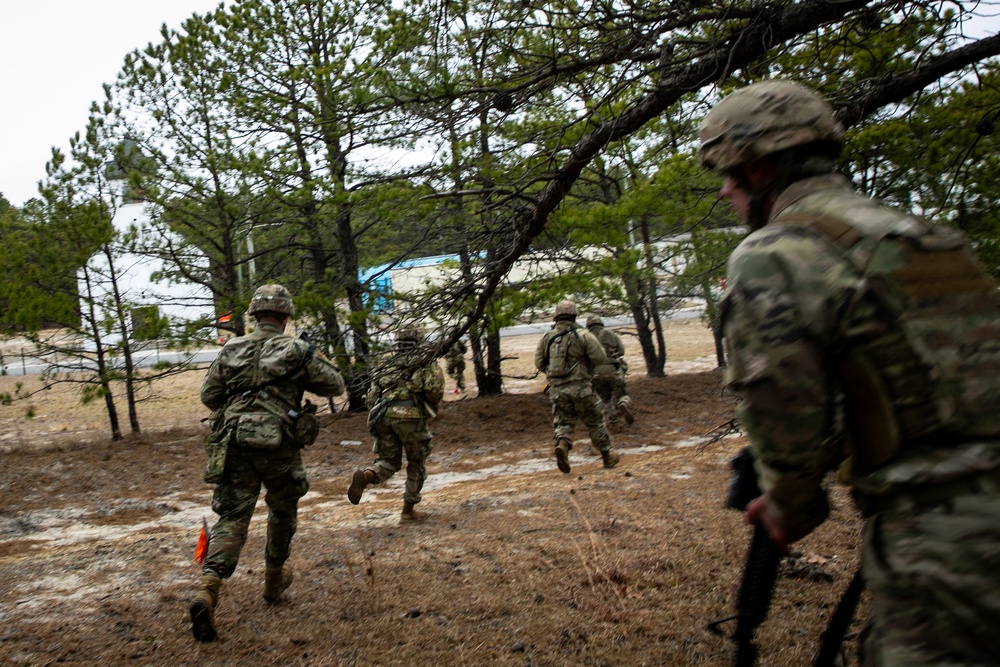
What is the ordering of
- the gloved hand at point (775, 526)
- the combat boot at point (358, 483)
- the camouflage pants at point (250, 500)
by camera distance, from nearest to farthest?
the gloved hand at point (775, 526), the camouflage pants at point (250, 500), the combat boot at point (358, 483)

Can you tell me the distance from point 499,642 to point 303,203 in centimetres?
984

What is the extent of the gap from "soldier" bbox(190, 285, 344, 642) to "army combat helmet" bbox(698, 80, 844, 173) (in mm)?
3977

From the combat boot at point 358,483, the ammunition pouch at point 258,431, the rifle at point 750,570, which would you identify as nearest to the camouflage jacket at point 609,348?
the combat boot at point 358,483

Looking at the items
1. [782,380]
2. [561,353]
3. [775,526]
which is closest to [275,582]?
[775,526]

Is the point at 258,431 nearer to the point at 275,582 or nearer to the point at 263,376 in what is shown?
the point at 263,376

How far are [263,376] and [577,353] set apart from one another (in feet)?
18.0

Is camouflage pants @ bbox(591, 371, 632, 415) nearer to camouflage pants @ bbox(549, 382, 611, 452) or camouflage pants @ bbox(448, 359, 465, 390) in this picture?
camouflage pants @ bbox(549, 382, 611, 452)

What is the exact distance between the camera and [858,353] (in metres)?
1.84

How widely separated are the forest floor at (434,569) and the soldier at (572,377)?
503 millimetres

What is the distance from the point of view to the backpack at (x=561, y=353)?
1041cm

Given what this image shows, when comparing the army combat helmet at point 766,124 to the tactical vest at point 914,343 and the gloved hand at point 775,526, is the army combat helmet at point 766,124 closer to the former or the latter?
the tactical vest at point 914,343

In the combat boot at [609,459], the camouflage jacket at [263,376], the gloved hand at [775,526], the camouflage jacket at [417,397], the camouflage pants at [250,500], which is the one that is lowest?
the combat boot at [609,459]

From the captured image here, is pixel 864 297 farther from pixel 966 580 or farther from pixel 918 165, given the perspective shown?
pixel 918 165

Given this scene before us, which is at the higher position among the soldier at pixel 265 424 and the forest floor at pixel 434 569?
the soldier at pixel 265 424
